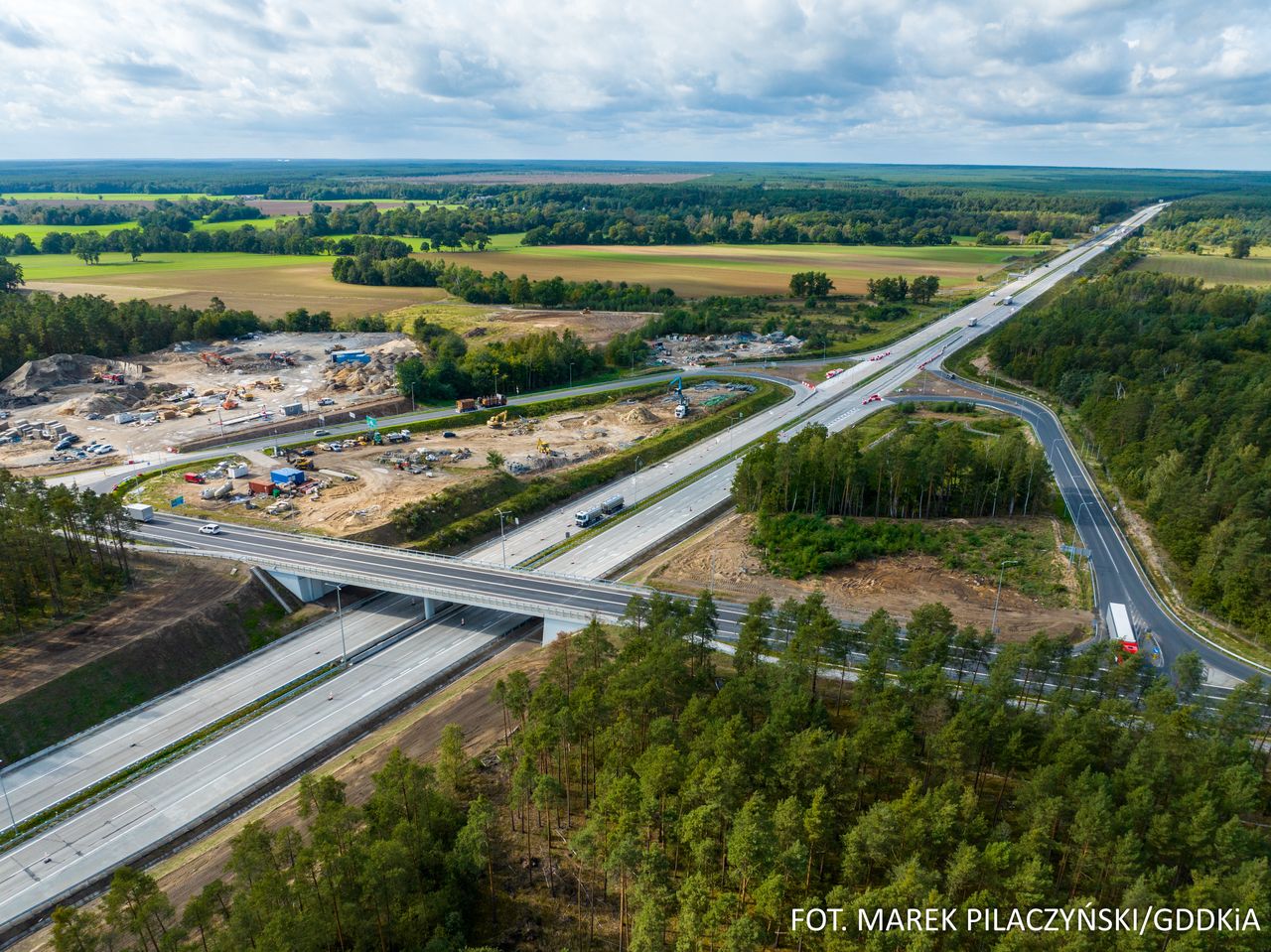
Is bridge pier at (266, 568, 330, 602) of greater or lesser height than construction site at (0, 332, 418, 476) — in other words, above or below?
below

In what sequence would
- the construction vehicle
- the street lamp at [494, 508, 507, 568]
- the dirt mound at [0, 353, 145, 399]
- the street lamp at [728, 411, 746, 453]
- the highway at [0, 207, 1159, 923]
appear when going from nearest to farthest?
the highway at [0, 207, 1159, 923] → the street lamp at [494, 508, 507, 568] → the street lamp at [728, 411, 746, 453] → the construction vehicle → the dirt mound at [0, 353, 145, 399]

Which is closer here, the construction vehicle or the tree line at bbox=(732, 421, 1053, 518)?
the tree line at bbox=(732, 421, 1053, 518)

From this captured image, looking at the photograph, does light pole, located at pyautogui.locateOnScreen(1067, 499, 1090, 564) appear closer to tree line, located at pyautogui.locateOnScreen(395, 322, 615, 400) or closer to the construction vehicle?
the construction vehicle

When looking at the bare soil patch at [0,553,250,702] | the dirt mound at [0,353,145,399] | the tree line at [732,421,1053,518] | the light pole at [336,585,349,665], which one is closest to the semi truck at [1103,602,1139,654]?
the tree line at [732,421,1053,518]

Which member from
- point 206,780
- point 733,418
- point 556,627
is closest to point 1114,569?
point 556,627

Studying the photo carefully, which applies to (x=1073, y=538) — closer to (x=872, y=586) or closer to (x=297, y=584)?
(x=872, y=586)

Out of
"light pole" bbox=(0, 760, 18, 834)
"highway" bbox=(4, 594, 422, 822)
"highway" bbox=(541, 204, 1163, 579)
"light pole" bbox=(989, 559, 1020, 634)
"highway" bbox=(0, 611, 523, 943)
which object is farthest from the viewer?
"highway" bbox=(541, 204, 1163, 579)
